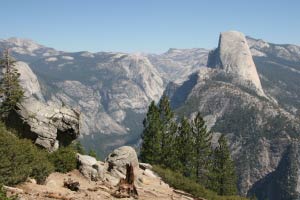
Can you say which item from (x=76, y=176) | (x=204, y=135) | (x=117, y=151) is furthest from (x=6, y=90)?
(x=204, y=135)

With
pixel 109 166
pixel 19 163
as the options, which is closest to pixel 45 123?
pixel 109 166

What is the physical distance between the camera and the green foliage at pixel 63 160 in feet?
135

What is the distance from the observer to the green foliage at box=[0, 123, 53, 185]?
31016mm

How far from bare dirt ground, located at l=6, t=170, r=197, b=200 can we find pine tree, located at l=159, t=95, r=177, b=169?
35.6 meters

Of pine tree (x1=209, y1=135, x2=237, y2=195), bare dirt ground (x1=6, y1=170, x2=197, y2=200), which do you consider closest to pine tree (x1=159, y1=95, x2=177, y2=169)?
pine tree (x1=209, y1=135, x2=237, y2=195)

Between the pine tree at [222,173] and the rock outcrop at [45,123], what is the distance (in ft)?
164

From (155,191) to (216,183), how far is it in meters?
49.6

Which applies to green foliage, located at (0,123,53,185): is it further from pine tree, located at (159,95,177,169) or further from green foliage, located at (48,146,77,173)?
pine tree, located at (159,95,177,169)

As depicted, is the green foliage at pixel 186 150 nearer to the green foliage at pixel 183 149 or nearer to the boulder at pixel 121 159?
the green foliage at pixel 183 149

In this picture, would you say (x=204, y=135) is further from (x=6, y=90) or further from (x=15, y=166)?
(x=15, y=166)

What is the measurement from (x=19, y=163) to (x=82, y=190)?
229 inches

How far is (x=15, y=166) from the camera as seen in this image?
32.2m

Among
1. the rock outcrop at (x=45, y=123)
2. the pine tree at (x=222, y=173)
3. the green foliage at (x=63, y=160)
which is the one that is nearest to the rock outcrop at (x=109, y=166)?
the green foliage at (x=63, y=160)

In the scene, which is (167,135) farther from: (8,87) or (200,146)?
(8,87)
